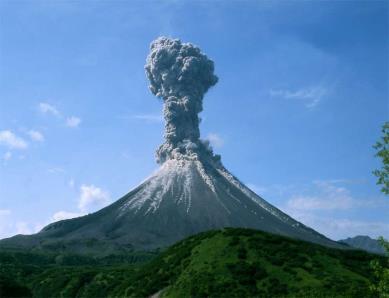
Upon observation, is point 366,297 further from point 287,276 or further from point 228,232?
point 228,232

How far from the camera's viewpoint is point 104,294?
6381 cm

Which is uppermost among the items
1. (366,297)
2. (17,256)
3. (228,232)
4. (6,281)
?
(17,256)

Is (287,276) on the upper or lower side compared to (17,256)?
lower

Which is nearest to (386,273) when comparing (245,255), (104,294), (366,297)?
(366,297)

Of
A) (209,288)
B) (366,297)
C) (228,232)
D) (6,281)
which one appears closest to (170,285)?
(209,288)

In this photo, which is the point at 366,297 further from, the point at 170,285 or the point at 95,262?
the point at 95,262

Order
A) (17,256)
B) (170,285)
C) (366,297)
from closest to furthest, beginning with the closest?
1. (366,297)
2. (170,285)
3. (17,256)

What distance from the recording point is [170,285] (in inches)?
2030

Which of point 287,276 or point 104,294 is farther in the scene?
point 104,294

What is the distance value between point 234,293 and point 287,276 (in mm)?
5457

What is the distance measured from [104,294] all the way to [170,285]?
15698mm

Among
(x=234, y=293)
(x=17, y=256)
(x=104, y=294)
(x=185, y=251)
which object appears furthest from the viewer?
(x=17, y=256)

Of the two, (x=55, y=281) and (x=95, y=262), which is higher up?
(x=95, y=262)

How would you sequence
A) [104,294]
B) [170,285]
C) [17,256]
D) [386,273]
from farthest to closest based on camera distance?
[17,256] < [104,294] < [170,285] < [386,273]
